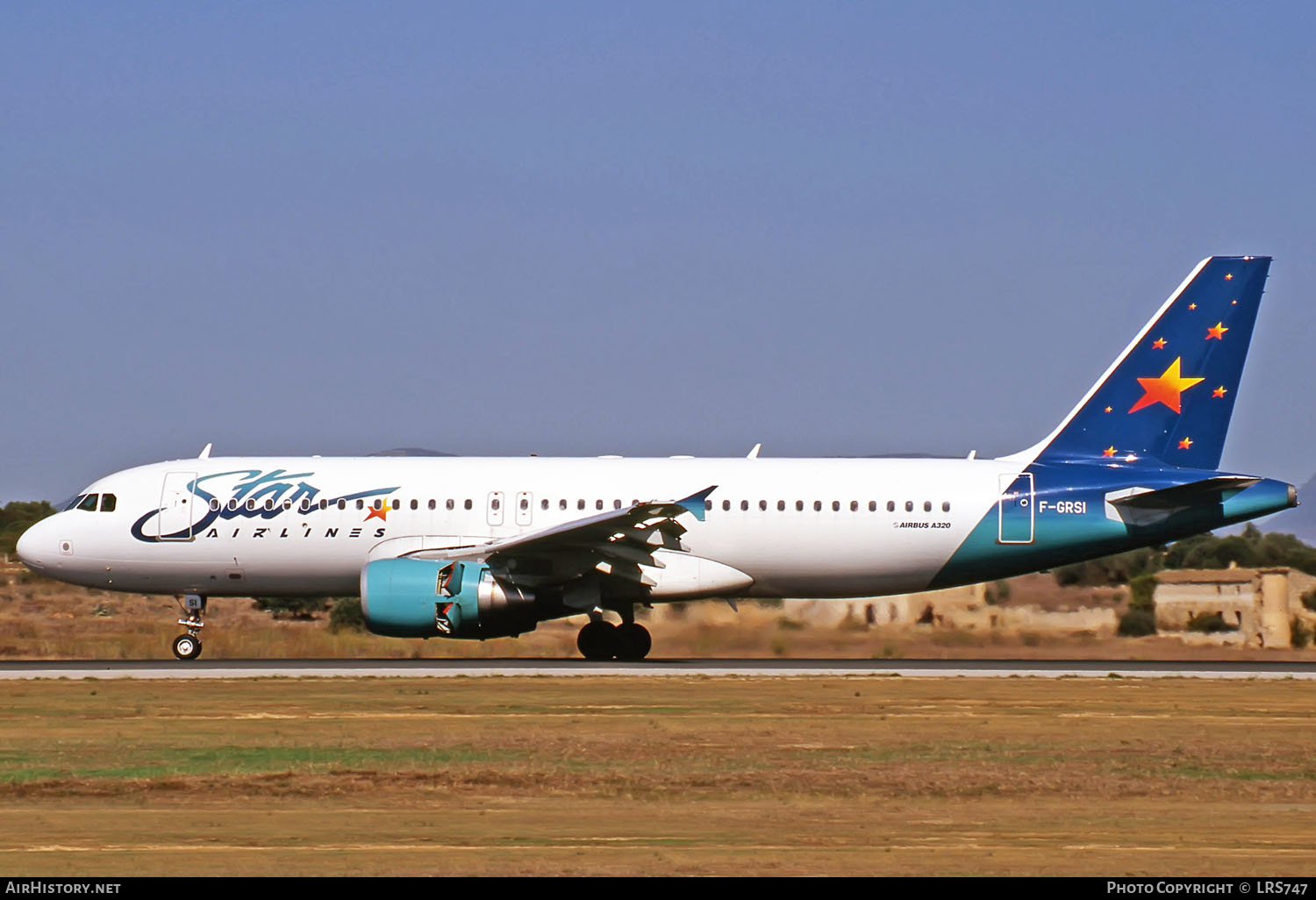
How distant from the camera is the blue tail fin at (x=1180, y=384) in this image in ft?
97.0

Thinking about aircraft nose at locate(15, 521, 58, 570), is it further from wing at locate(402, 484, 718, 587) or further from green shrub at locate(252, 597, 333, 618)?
green shrub at locate(252, 597, 333, 618)

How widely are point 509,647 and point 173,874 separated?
75.5 feet

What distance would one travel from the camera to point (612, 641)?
1156 inches

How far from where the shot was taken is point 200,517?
29.7 meters

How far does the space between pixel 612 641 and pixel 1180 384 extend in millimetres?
10611

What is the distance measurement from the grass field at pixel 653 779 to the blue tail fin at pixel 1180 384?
252 inches

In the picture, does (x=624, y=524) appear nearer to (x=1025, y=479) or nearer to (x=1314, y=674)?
(x=1025, y=479)

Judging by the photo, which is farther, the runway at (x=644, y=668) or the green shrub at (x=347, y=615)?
the green shrub at (x=347, y=615)

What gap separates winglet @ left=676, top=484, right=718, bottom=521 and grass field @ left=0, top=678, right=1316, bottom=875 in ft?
Result: 15.1

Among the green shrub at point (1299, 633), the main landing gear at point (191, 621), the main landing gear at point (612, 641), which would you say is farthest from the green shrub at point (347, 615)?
the green shrub at point (1299, 633)

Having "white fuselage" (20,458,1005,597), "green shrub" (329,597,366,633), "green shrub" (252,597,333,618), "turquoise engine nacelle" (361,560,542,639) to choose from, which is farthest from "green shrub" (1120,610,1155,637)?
"green shrub" (252,597,333,618)

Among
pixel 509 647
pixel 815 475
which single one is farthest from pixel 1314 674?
pixel 509 647

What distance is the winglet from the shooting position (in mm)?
27844

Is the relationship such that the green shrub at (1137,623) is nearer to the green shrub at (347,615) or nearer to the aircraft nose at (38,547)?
the green shrub at (347,615)
